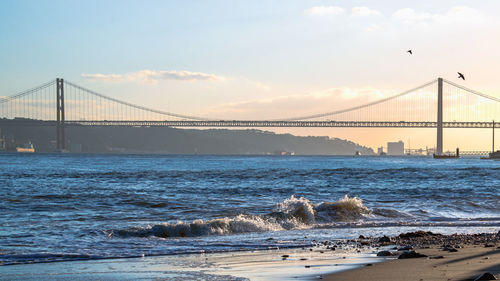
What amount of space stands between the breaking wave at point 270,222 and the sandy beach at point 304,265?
229cm

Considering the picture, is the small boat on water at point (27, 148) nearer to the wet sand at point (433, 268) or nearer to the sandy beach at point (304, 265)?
the sandy beach at point (304, 265)

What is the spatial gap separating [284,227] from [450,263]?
16.1ft

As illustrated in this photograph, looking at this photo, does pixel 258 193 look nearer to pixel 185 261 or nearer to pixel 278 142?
pixel 185 261

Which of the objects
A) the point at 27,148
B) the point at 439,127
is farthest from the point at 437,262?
the point at 27,148

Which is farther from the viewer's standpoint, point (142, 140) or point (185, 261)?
point (142, 140)

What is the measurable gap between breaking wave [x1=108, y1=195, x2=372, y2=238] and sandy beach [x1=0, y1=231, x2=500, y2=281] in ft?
7.51

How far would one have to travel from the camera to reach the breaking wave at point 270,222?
31.9 feet

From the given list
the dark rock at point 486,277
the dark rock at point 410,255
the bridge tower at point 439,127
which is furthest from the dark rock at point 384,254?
the bridge tower at point 439,127

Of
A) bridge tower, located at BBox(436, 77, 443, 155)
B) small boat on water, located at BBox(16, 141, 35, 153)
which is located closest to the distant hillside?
small boat on water, located at BBox(16, 141, 35, 153)

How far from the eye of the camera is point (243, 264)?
666cm

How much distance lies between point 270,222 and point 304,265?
4.79 m

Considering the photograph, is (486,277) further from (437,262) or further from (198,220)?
(198,220)

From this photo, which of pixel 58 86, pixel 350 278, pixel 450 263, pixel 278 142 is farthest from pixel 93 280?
pixel 278 142

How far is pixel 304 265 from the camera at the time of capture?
21.4 ft
